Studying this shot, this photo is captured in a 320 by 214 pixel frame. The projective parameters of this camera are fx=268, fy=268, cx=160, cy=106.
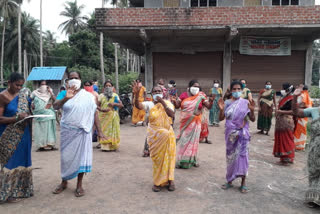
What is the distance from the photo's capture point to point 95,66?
31562 mm

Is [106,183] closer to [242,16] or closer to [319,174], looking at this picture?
[319,174]

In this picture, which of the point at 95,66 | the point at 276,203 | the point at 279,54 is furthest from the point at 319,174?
the point at 95,66

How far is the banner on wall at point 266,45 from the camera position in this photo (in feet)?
40.3

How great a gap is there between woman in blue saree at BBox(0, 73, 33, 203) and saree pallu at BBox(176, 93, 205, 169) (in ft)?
8.77

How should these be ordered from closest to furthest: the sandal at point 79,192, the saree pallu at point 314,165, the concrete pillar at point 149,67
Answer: the saree pallu at point 314,165, the sandal at point 79,192, the concrete pillar at point 149,67

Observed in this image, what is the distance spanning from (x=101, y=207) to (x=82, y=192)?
0.51 metres

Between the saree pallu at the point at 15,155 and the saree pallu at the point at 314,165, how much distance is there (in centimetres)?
387

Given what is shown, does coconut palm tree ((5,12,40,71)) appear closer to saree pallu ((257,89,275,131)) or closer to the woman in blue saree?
saree pallu ((257,89,275,131))

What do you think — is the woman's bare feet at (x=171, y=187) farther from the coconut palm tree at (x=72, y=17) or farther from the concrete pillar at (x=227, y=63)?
the coconut palm tree at (x=72, y=17)

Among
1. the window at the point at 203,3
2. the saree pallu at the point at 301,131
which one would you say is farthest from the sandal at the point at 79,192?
the window at the point at 203,3

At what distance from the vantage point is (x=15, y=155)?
145 inches

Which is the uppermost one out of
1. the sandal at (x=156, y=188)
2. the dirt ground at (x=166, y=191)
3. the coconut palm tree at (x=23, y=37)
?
the coconut palm tree at (x=23, y=37)

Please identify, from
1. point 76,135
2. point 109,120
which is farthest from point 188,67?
point 76,135

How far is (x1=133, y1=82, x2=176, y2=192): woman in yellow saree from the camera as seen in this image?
4043mm
